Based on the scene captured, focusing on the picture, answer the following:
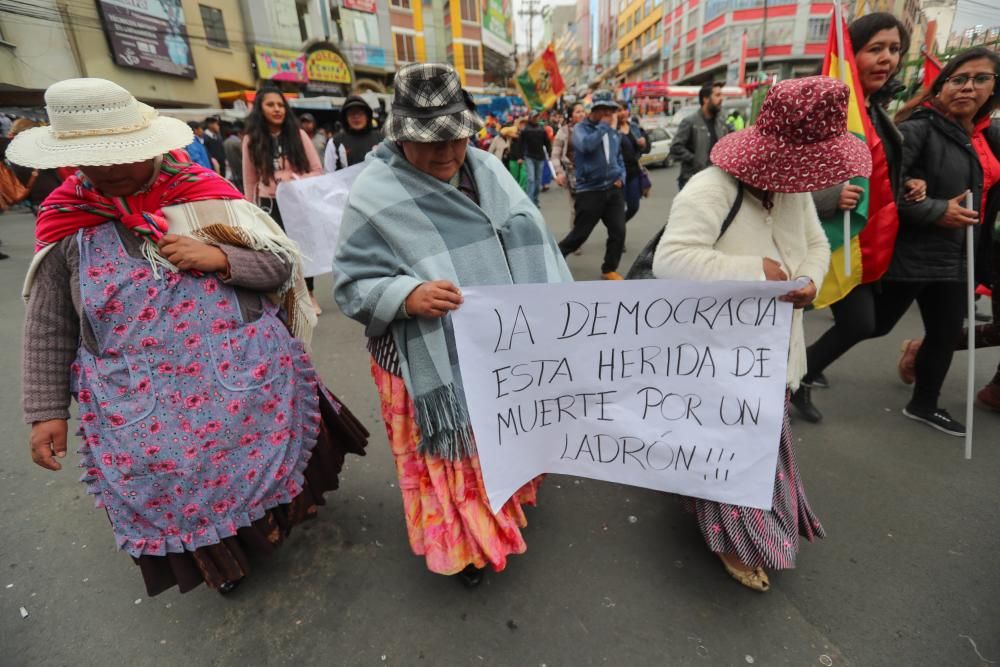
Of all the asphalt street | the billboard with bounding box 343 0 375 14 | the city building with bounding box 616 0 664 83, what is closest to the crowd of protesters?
the asphalt street

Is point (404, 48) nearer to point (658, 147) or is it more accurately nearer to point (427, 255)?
point (658, 147)

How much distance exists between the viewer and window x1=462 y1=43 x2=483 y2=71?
121ft

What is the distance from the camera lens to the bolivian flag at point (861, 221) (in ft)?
Result: 6.82

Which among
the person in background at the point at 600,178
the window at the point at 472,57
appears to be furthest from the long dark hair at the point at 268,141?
the window at the point at 472,57

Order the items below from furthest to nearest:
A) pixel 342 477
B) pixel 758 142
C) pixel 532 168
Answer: pixel 532 168
pixel 342 477
pixel 758 142

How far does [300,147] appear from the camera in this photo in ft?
13.3

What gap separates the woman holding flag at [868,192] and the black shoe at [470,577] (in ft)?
6.26

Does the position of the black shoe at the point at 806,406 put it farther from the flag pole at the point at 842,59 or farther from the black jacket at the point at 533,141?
the black jacket at the point at 533,141

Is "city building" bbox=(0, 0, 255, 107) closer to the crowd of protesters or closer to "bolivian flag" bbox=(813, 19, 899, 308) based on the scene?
the crowd of protesters

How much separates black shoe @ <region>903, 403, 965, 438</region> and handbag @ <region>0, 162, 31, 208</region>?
9805 mm

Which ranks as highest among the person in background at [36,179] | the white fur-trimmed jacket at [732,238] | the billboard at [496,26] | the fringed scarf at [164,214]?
the billboard at [496,26]

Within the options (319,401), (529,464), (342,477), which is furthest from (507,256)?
(342,477)

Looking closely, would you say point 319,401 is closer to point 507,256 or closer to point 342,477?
point 342,477

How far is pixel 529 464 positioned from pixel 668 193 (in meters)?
10.5
